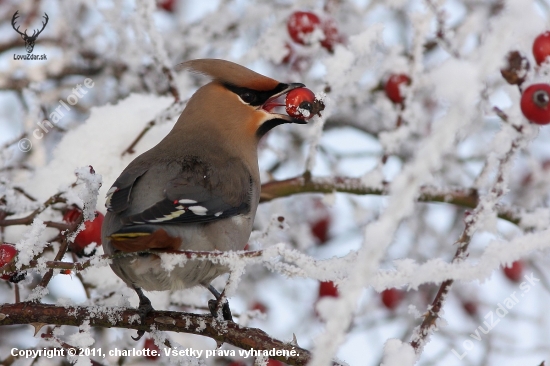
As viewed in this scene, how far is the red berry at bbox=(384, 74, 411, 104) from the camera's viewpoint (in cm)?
354

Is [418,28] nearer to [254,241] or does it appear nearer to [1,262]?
[254,241]

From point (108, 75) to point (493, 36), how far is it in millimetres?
3456

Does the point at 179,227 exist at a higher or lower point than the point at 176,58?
lower

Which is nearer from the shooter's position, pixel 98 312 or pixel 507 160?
pixel 507 160

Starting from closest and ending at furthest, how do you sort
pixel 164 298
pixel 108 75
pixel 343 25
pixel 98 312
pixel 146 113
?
pixel 98 312, pixel 164 298, pixel 146 113, pixel 108 75, pixel 343 25

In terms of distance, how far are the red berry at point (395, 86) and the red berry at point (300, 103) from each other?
0.95m

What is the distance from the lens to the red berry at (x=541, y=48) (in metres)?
2.46

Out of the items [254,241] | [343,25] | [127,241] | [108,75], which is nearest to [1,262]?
[127,241]

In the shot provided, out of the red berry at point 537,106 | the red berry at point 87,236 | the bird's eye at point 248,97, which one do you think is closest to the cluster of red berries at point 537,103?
the red berry at point 537,106

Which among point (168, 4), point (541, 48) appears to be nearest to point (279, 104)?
point (541, 48)

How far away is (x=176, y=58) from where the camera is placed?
14.1ft

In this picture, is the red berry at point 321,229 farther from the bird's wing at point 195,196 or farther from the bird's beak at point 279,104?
the bird's wing at point 195,196

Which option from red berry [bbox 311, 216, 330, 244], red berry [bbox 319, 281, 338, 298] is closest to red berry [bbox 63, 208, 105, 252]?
red berry [bbox 319, 281, 338, 298]

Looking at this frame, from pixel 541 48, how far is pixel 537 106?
0.32 metres
